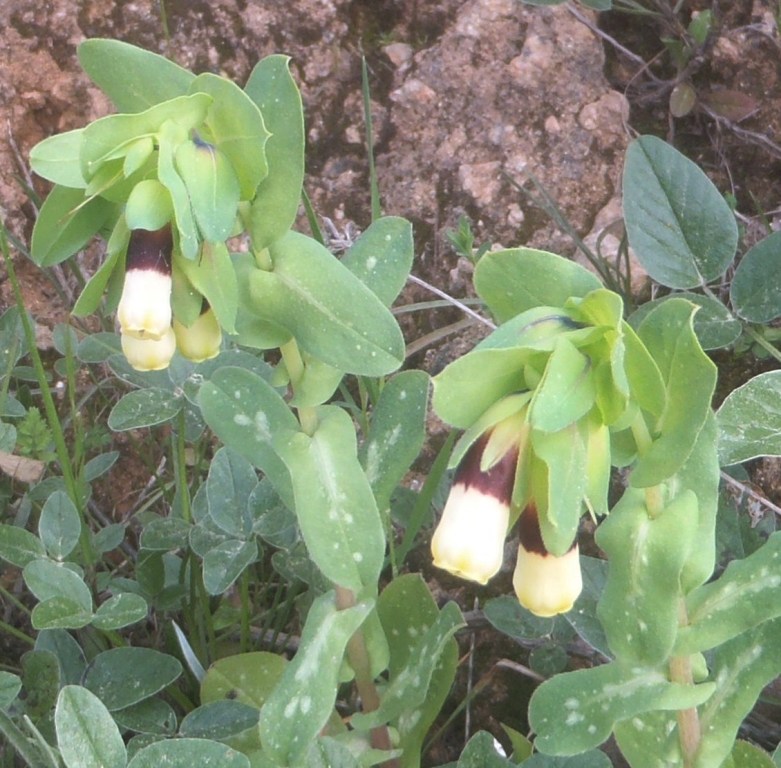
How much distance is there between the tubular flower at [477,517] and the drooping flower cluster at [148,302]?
38 cm

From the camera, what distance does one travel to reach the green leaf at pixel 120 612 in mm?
1567

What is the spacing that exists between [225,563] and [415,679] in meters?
0.36

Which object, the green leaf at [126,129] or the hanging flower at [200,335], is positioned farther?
the hanging flower at [200,335]

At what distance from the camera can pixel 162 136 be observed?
123 centimetres

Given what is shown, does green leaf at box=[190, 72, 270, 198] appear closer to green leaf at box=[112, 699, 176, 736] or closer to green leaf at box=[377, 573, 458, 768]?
green leaf at box=[377, 573, 458, 768]

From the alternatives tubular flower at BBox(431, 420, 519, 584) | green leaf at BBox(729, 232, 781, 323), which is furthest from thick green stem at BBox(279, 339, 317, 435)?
green leaf at BBox(729, 232, 781, 323)

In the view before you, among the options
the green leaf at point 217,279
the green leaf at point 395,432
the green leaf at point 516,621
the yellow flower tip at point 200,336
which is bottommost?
the green leaf at point 516,621

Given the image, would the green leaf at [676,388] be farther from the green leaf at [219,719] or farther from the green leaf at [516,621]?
the green leaf at [219,719]

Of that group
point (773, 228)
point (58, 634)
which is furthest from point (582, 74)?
point (58, 634)

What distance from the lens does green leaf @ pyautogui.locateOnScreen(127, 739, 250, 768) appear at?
51.0 inches

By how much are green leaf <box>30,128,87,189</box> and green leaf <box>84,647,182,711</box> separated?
77 centimetres

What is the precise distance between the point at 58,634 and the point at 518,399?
3.23ft

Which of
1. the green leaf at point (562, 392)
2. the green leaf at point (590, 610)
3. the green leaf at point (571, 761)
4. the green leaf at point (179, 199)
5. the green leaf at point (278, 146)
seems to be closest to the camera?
the green leaf at point (562, 392)

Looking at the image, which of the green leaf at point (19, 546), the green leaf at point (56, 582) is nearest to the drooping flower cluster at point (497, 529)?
the green leaf at point (56, 582)
